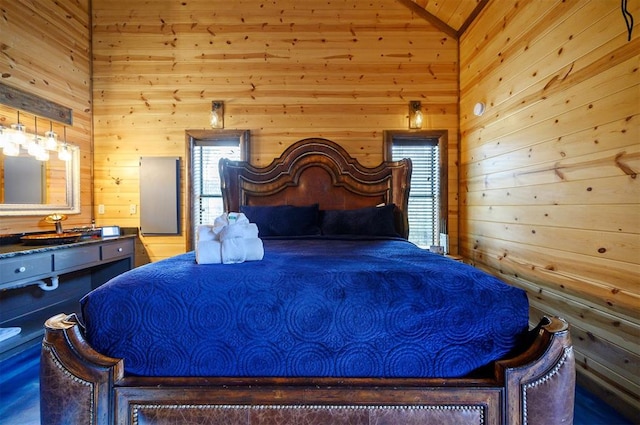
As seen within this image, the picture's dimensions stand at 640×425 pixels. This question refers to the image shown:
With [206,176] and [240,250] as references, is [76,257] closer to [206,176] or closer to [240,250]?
[206,176]

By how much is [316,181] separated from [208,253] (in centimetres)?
189

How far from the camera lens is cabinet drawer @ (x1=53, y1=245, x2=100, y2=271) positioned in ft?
7.48

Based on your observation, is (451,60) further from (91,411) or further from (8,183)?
(8,183)

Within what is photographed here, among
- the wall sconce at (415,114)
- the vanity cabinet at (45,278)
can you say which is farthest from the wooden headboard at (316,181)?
the vanity cabinet at (45,278)

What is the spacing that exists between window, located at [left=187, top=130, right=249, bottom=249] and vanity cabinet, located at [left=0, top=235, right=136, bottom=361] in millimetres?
759

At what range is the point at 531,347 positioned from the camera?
108cm

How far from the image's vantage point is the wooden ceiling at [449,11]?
2.92 m

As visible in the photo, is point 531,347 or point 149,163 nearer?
point 531,347

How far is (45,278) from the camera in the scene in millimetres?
2350

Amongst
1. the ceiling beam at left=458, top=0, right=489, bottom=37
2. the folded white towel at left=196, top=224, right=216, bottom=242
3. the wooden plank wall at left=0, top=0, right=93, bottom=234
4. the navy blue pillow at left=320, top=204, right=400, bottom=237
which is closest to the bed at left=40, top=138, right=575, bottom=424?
the folded white towel at left=196, top=224, right=216, bottom=242

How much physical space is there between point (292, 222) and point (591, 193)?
2.21m

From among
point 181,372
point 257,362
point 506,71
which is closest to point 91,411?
point 181,372

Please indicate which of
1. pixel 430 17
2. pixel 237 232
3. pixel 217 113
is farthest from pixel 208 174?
pixel 430 17

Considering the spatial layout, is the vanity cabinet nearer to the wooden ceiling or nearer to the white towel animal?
the white towel animal
